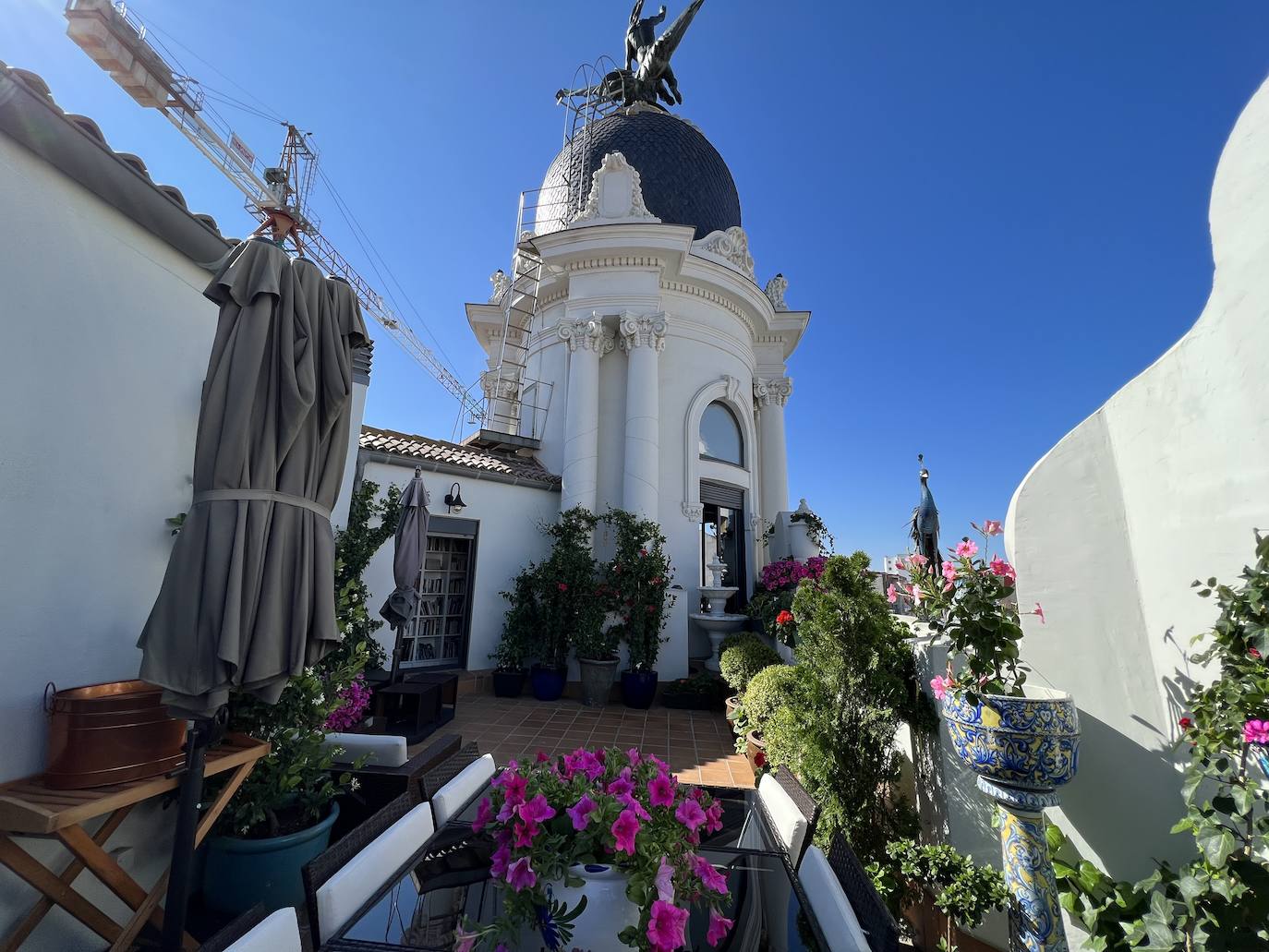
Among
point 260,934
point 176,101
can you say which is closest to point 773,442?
point 260,934

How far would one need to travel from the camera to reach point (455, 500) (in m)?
7.72

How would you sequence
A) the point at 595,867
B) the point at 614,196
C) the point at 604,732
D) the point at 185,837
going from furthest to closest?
the point at 614,196, the point at 604,732, the point at 185,837, the point at 595,867

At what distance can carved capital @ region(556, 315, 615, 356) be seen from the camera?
31.5 feet

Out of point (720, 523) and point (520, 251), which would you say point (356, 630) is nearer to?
point (720, 523)

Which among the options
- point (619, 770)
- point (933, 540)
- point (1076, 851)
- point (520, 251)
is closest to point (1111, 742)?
point (1076, 851)

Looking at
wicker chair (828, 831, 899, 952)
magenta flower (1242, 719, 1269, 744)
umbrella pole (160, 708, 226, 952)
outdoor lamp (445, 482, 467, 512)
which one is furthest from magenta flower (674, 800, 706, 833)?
outdoor lamp (445, 482, 467, 512)

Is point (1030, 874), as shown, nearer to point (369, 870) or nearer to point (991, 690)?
point (991, 690)

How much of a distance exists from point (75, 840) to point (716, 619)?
780cm

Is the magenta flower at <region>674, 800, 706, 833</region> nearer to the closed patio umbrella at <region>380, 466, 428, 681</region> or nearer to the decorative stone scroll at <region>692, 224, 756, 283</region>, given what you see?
the closed patio umbrella at <region>380, 466, 428, 681</region>

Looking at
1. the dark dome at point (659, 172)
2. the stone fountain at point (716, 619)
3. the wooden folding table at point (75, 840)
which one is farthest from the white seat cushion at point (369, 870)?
the dark dome at point (659, 172)

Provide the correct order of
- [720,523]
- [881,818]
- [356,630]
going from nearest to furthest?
[881,818], [356,630], [720,523]

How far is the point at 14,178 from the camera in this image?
87.1 inches

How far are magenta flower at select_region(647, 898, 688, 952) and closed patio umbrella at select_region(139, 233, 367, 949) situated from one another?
5.46 ft

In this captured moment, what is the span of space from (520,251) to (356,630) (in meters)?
8.23
